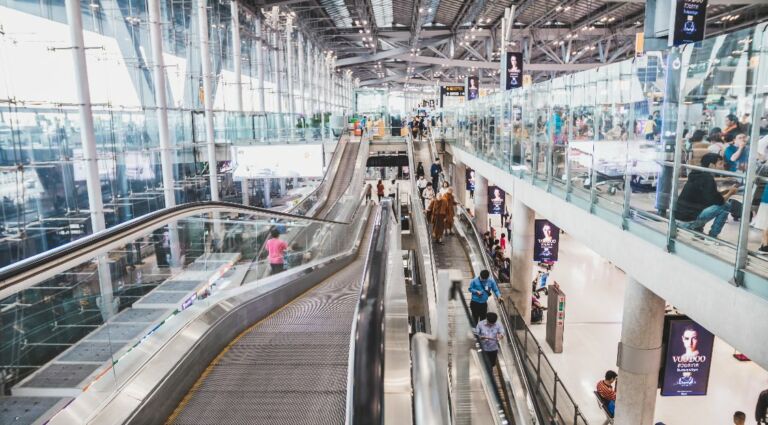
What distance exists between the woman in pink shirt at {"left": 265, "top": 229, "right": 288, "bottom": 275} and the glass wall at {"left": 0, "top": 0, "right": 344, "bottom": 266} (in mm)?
6877

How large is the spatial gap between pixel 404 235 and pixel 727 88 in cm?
1107

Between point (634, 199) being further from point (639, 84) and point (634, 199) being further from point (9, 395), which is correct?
point (9, 395)

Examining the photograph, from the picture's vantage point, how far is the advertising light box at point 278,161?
77.3ft

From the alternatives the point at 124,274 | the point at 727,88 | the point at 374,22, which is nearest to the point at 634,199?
the point at 727,88

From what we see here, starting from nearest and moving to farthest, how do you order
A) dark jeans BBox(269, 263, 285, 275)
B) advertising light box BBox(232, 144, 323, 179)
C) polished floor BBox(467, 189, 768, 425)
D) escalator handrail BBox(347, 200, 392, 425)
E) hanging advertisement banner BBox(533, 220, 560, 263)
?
escalator handrail BBox(347, 200, 392, 425)
dark jeans BBox(269, 263, 285, 275)
polished floor BBox(467, 189, 768, 425)
hanging advertisement banner BBox(533, 220, 560, 263)
advertising light box BBox(232, 144, 323, 179)

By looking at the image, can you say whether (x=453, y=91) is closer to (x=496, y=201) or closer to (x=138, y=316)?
(x=496, y=201)

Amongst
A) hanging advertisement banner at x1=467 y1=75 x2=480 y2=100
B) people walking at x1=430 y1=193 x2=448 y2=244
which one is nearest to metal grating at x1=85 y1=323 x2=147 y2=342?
people walking at x1=430 y1=193 x2=448 y2=244

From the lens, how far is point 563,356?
14.9 metres

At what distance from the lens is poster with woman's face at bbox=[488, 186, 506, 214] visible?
24.1m

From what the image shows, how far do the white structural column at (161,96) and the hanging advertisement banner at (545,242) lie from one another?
11.4m

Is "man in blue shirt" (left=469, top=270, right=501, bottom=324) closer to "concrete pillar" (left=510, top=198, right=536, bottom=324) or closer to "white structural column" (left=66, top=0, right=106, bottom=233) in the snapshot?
"concrete pillar" (left=510, top=198, right=536, bottom=324)

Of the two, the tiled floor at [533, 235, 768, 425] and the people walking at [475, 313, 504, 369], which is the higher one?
the people walking at [475, 313, 504, 369]

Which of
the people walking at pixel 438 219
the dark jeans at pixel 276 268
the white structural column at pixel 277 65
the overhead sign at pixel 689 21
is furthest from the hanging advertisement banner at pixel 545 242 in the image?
the white structural column at pixel 277 65

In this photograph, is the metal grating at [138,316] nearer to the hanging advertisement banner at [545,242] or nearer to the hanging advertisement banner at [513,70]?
the hanging advertisement banner at [545,242]
